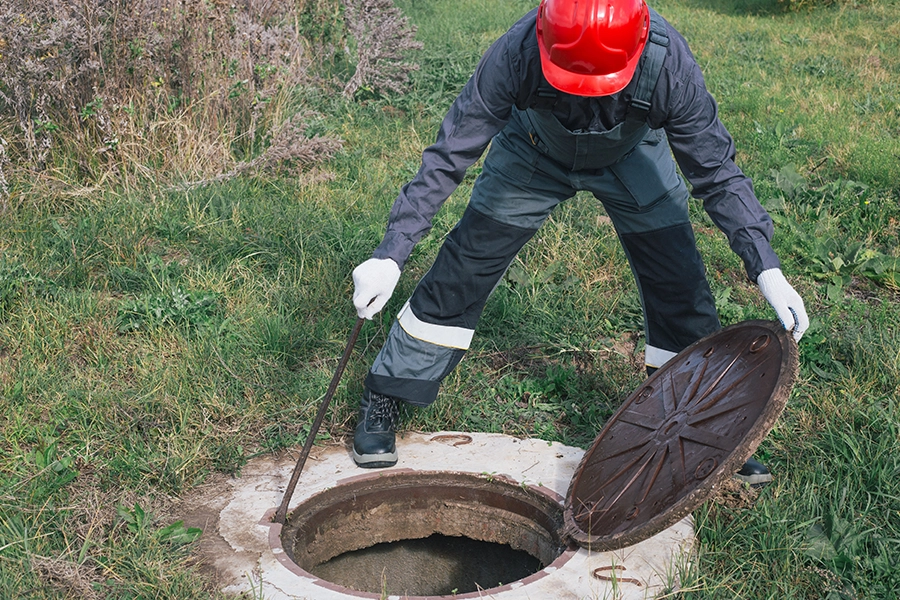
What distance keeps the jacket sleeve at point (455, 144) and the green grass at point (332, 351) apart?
1.09 m

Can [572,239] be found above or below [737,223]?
below

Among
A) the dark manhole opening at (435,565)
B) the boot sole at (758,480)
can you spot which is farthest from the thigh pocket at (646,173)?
the dark manhole opening at (435,565)

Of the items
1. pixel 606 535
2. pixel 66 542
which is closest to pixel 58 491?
pixel 66 542

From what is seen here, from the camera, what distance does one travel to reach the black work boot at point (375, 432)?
3.35 meters

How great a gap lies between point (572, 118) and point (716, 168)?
19.0 inches

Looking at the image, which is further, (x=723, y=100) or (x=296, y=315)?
(x=723, y=100)

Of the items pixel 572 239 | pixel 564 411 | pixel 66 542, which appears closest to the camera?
pixel 66 542

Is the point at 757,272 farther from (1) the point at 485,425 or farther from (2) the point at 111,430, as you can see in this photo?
(2) the point at 111,430

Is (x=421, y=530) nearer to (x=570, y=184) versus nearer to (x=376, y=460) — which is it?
(x=376, y=460)

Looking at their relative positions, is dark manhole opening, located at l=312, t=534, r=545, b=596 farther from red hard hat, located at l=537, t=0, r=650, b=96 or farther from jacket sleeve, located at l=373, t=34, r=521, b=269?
red hard hat, located at l=537, t=0, r=650, b=96

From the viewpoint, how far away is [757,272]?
2.79m

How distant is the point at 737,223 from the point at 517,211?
0.79 meters

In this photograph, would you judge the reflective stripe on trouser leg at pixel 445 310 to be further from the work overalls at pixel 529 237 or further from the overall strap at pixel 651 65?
the overall strap at pixel 651 65

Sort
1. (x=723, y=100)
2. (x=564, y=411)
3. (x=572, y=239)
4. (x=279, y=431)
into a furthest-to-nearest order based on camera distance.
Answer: (x=723, y=100)
(x=572, y=239)
(x=564, y=411)
(x=279, y=431)
